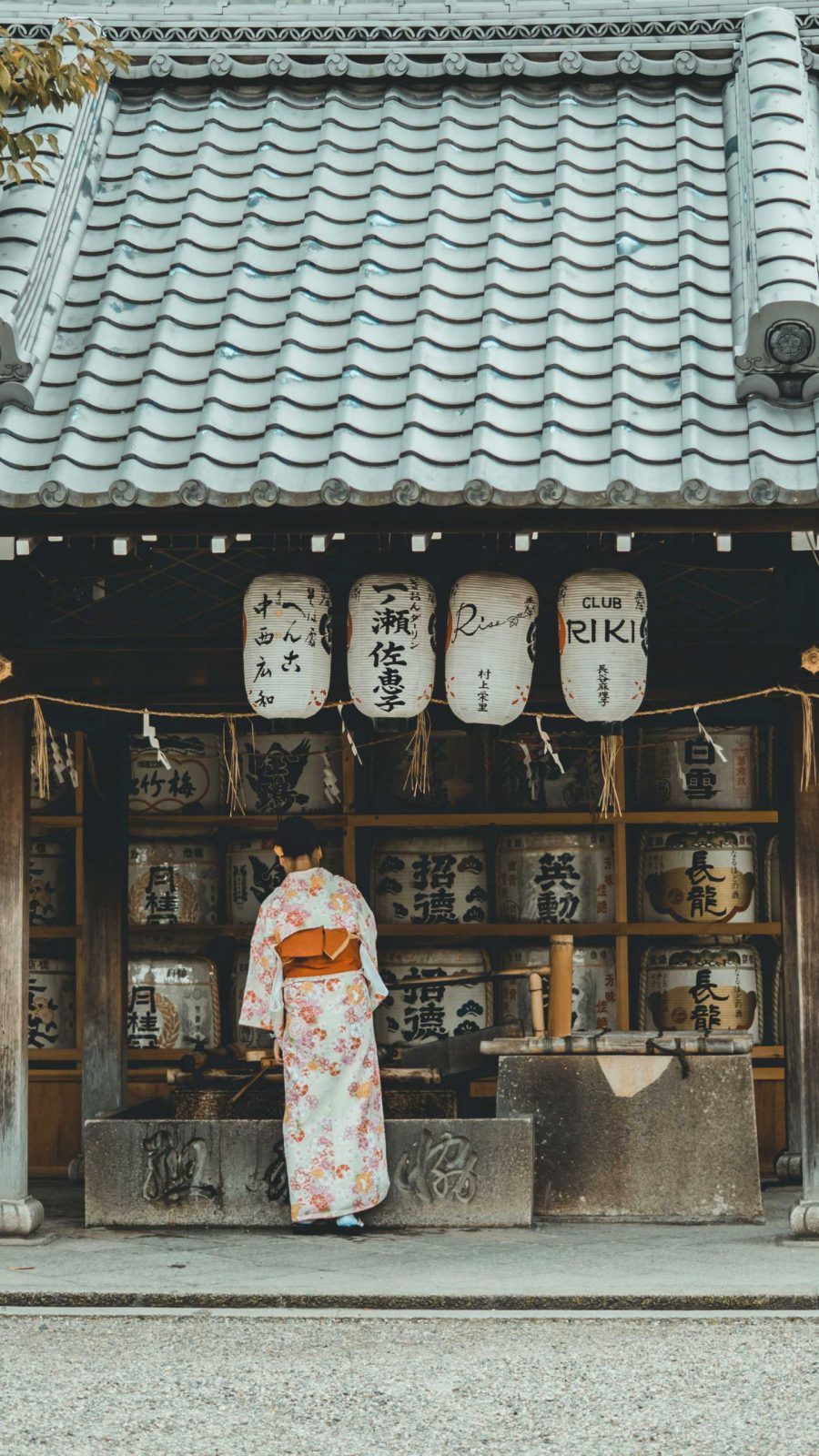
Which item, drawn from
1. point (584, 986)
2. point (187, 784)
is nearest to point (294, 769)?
point (187, 784)

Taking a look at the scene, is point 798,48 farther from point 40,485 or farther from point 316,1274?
point 316,1274

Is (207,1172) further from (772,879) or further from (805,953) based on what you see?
(772,879)

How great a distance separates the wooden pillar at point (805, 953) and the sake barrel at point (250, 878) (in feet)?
11.5

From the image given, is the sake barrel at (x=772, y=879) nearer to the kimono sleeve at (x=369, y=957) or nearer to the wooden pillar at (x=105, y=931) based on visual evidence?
the kimono sleeve at (x=369, y=957)

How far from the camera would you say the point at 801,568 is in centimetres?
802


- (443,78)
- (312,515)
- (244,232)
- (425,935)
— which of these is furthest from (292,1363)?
(443,78)

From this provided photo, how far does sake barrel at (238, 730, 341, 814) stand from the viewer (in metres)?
10.7

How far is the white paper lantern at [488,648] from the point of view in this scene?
302 inches

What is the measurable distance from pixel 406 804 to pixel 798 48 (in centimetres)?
463

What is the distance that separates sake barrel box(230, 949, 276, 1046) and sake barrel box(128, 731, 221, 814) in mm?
906

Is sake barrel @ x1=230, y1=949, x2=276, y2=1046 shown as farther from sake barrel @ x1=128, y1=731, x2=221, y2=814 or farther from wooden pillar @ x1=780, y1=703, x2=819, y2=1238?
wooden pillar @ x1=780, y1=703, x2=819, y2=1238

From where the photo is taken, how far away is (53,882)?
35.5 feet

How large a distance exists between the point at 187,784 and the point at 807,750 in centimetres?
413

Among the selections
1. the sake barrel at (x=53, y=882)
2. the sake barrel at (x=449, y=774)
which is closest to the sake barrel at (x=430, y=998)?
the sake barrel at (x=449, y=774)
